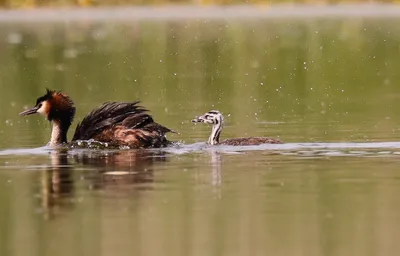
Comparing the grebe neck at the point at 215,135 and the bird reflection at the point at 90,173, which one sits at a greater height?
the grebe neck at the point at 215,135

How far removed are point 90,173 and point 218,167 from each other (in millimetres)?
1479

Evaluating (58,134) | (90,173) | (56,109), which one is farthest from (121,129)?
(90,173)

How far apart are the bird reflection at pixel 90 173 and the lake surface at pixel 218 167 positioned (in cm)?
2

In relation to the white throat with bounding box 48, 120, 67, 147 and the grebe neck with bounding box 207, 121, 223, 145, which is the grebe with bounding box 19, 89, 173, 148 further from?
the grebe neck with bounding box 207, 121, 223, 145

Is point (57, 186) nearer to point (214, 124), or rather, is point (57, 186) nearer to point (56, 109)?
point (214, 124)

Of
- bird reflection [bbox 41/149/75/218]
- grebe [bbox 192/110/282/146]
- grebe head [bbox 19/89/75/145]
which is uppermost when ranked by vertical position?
grebe head [bbox 19/89/75/145]

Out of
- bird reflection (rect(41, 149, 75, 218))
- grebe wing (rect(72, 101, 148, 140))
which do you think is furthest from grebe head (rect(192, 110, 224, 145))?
bird reflection (rect(41, 149, 75, 218))

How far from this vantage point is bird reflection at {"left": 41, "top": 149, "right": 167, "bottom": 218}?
580 inches

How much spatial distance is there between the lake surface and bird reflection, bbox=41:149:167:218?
0.02 metres

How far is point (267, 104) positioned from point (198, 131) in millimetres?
4522

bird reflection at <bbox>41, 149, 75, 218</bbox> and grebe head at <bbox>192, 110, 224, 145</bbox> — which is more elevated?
grebe head at <bbox>192, 110, 224, 145</bbox>

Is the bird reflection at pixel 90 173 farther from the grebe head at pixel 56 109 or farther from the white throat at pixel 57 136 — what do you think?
the grebe head at pixel 56 109

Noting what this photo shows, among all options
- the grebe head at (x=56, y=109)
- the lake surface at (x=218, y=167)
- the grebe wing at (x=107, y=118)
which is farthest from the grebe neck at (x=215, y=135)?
the grebe head at (x=56, y=109)

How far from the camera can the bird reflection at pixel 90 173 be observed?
1473 cm
